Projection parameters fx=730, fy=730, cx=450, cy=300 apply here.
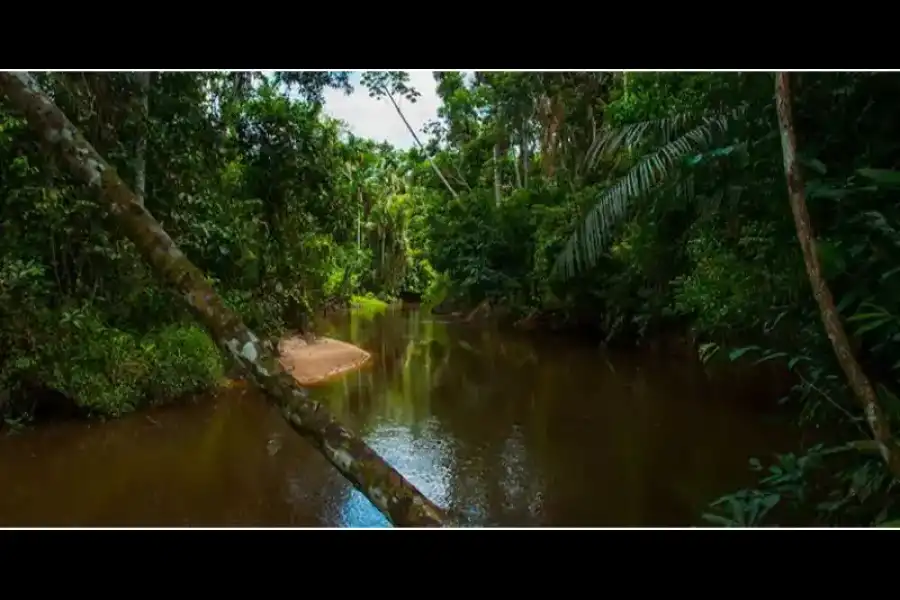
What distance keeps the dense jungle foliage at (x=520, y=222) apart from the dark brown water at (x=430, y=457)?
0.40 meters

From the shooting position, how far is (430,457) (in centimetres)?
447

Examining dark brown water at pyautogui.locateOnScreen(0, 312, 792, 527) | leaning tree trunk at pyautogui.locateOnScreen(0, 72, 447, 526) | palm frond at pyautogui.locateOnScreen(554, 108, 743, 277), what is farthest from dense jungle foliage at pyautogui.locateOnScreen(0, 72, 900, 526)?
leaning tree trunk at pyautogui.locateOnScreen(0, 72, 447, 526)

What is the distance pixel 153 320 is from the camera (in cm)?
545

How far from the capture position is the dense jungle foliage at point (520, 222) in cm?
215

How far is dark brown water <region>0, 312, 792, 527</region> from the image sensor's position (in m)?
3.60

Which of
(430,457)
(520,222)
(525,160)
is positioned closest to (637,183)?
(430,457)

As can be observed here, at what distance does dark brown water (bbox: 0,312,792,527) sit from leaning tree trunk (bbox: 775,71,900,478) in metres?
1.00

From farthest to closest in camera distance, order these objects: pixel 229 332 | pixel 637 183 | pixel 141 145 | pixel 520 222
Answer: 1. pixel 520 222
2. pixel 141 145
3. pixel 637 183
4. pixel 229 332

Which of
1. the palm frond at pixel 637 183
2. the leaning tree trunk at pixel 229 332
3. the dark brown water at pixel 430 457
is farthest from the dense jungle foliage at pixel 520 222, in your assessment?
the leaning tree trunk at pixel 229 332

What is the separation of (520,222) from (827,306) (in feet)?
28.3

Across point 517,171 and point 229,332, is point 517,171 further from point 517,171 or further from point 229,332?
point 229,332

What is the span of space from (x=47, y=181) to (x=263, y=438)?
2155mm

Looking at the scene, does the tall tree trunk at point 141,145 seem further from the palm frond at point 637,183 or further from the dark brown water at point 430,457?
the palm frond at point 637,183
